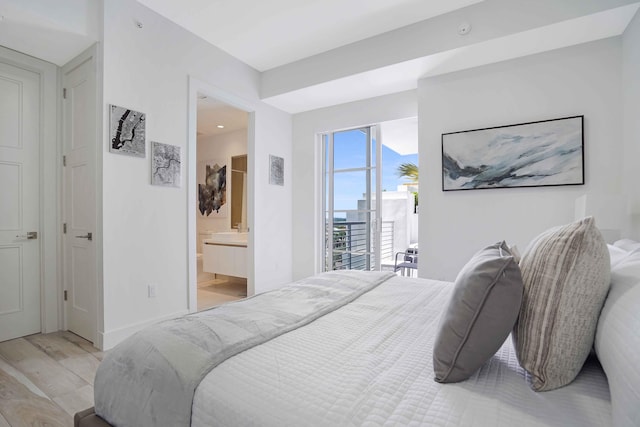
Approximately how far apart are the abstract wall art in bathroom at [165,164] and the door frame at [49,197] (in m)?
0.92

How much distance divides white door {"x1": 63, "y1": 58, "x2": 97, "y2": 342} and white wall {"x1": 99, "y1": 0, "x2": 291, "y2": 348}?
0.55ft

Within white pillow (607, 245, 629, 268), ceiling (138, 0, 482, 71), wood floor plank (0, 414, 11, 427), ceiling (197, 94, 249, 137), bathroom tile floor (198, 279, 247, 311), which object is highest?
ceiling (138, 0, 482, 71)

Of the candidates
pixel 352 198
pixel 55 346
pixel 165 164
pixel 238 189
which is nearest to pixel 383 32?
pixel 352 198

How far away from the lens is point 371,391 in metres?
0.77

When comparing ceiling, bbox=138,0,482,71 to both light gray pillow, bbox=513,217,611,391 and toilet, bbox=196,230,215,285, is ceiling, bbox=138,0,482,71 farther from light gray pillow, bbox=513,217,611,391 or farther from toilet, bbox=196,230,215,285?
toilet, bbox=196,230,215,285

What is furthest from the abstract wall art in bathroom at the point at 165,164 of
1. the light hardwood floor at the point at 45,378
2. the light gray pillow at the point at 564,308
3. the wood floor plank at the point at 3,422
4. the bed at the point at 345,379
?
the light gray pillow at the point at 564,308

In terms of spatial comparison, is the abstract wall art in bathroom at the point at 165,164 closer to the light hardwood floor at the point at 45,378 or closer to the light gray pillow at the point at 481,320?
the light hardwood floor at the point at 45,378

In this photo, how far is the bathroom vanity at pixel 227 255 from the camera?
13.7ft

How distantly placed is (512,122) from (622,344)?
9.15ft

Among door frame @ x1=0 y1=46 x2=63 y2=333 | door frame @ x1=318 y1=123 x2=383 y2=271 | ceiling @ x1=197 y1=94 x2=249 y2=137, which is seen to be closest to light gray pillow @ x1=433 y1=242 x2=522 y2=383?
door frame @ x1=318 y1=123 x2=383 y2=271

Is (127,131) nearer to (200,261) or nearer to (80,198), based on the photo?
(80,198)

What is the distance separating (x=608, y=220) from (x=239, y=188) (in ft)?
16.0

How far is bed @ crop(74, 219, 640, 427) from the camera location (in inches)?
26.6

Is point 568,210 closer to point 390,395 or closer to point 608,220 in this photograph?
point 608,220
